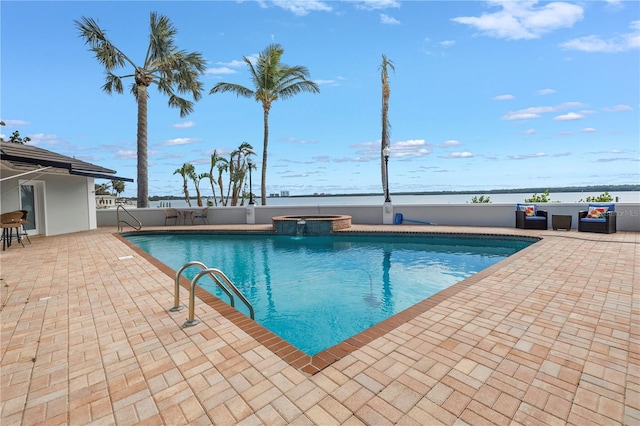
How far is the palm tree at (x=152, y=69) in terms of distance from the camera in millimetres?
12641

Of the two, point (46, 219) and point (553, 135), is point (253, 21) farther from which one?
point (553, 135)

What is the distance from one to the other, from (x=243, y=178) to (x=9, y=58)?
49.8ft

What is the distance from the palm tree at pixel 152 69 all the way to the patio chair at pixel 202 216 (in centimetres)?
274

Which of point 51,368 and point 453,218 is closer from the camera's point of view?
point 51,368

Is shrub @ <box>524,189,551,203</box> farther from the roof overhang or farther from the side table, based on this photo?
the roof overhang

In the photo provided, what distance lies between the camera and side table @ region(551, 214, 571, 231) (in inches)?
353

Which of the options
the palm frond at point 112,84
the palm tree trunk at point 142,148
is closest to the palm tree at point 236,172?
the palm tree trunk at point 142,148

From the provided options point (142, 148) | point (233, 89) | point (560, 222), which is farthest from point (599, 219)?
point (142, 148)

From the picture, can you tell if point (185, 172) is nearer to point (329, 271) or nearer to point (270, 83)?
point (270, 83)

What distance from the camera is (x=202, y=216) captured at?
44.7ft

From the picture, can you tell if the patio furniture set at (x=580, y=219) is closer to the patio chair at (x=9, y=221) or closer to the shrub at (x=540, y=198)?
the shrub at (x=540, y=198)

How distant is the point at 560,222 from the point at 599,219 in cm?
89

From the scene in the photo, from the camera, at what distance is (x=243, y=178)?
77.2 ft

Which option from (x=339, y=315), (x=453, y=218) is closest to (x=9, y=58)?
(x=339, y=315)
